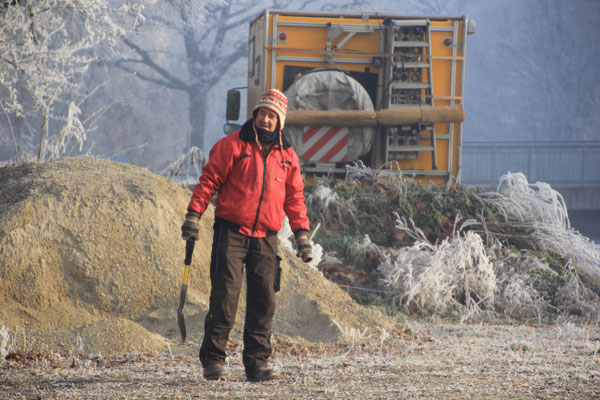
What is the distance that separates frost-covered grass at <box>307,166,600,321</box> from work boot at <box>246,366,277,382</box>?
140 inches

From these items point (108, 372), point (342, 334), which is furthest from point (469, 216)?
point (108, 372)

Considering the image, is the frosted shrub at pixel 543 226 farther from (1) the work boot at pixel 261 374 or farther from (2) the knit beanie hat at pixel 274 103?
(1) the work boot at pixel 261 374

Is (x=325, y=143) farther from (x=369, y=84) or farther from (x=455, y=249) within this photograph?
(x=455, y=249)

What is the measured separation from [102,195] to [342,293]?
8.11 feet

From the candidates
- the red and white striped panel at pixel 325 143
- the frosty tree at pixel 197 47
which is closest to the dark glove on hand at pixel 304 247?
the red and white striped panel at pixel 325 143

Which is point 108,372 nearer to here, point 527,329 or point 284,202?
point 284,202

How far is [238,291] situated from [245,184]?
26.7 inches

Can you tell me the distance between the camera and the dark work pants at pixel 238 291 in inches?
176

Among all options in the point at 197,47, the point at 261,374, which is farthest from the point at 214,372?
the point at 197,47

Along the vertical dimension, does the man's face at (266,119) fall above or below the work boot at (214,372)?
above

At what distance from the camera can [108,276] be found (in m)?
6.08

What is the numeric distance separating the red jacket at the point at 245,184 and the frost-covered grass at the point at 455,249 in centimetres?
361

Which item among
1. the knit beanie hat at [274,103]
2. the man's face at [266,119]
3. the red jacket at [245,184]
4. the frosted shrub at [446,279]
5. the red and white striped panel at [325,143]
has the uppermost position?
the red and white striped panel at [325,143]

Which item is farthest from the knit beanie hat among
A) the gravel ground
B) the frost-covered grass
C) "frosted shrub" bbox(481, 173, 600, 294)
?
"frosted shrub" bbox(481, 173, 600, 294)
